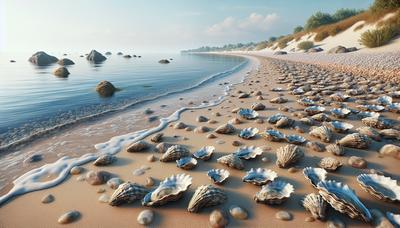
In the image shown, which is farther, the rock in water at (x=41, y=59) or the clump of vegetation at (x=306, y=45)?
the clump of vegetation at (x=306, y=45)

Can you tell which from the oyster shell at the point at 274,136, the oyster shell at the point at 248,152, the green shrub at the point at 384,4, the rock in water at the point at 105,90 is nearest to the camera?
the oyster shell at the point at 248,152

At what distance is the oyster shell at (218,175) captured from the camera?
288cm

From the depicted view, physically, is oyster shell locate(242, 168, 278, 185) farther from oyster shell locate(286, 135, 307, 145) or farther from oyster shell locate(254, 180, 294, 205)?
oyster shell locate(286, 135, 307, 145)

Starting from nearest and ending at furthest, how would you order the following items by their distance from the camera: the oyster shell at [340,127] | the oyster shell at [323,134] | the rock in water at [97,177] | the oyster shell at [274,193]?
1. the oyster shell at [274,193]
2. the rock in water at [97,177]
3. the oyster shell at [323,134]
4. the oyster shell at [340,127]

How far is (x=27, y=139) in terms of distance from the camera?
5164 millimetres

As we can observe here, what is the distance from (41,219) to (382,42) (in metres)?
23.4

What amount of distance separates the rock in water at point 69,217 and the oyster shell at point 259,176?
2029 millimetres

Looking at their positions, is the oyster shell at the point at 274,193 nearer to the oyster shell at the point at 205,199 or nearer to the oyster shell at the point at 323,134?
the oyster shell at the point at 205,199

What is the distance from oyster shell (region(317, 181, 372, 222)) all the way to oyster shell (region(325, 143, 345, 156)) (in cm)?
115

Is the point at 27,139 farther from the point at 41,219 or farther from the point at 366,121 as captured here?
the point at 366,121

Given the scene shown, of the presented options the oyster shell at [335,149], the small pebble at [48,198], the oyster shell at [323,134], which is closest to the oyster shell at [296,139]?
the oyster shell at [323,134]

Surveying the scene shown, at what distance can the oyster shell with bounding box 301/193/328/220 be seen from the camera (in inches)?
85.2

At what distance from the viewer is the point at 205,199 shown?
2410mm

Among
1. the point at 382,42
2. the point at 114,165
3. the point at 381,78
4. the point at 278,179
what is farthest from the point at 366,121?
the point at 382,42
